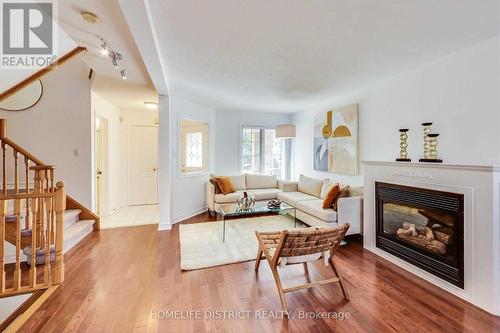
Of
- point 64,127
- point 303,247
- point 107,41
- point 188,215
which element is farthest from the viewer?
Answer: point 188,215

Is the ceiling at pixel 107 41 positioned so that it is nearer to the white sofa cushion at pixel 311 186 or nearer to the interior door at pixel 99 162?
the interior door at pixel 99 162

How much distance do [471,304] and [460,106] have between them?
2.03 meters

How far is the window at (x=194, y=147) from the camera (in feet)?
17.9

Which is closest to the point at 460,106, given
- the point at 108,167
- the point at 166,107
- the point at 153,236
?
the point at 166,107

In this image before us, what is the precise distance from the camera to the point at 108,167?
4906mm

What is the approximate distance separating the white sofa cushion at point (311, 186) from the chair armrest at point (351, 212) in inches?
43.6

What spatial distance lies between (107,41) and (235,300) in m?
2.99

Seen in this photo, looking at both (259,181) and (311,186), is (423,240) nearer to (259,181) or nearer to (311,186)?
(311,186)

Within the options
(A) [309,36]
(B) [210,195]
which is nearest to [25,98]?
(B) [210,195]

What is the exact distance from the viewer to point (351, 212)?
137 inches

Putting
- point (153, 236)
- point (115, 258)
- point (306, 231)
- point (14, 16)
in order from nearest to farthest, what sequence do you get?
point (306, 231) < point (14, 16) < point (115, 258) < point (153, 236)

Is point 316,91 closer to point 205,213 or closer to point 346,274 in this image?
point 346,274

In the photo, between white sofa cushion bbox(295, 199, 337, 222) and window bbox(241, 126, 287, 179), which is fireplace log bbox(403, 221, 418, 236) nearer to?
white sofa cushion bbox(295, 199, 337, 222)

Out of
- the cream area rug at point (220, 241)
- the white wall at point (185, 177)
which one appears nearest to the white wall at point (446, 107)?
the cream area rug at point (220, 241)
